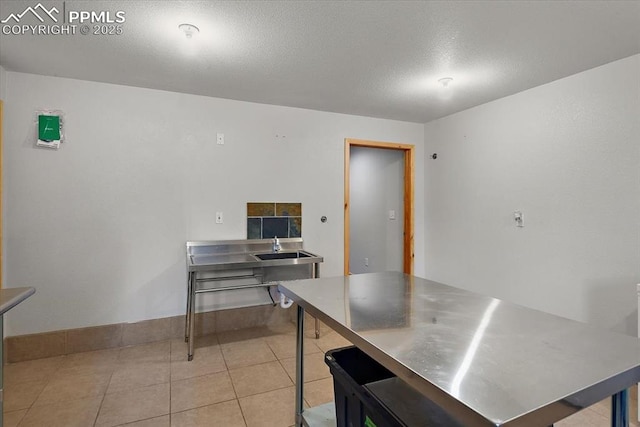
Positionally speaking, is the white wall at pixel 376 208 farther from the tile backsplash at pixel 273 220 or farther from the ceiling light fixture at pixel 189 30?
the ceiling light fixture at pixel 189 30

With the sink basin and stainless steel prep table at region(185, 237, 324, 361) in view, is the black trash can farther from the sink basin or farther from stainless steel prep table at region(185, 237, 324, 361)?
the sink basin

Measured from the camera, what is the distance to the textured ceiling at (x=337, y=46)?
168cm

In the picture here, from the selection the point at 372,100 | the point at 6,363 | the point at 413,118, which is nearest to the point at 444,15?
the point at 372,100

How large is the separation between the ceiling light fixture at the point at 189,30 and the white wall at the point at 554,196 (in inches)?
107

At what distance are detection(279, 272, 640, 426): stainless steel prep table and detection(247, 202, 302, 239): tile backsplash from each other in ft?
6.03

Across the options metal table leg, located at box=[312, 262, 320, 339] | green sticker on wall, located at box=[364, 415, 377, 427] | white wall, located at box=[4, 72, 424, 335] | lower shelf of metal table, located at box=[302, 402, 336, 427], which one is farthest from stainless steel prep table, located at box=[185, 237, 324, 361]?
green sticker on wall, located at box=[364, 415, 377, 427]

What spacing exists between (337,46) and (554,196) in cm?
211

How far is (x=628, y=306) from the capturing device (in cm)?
221

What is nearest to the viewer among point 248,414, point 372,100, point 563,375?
point 563,375

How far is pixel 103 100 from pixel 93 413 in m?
2.31

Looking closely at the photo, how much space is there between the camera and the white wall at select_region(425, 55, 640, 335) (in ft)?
7.32

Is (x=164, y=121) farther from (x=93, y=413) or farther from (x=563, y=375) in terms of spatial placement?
(x=563, y=375)

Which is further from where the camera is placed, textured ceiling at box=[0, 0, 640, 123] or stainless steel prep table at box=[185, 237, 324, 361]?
Result: stainless steel prep table at box=[185, 237, 324, 361]

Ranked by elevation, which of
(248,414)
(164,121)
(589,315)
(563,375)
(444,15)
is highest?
(444,15)
